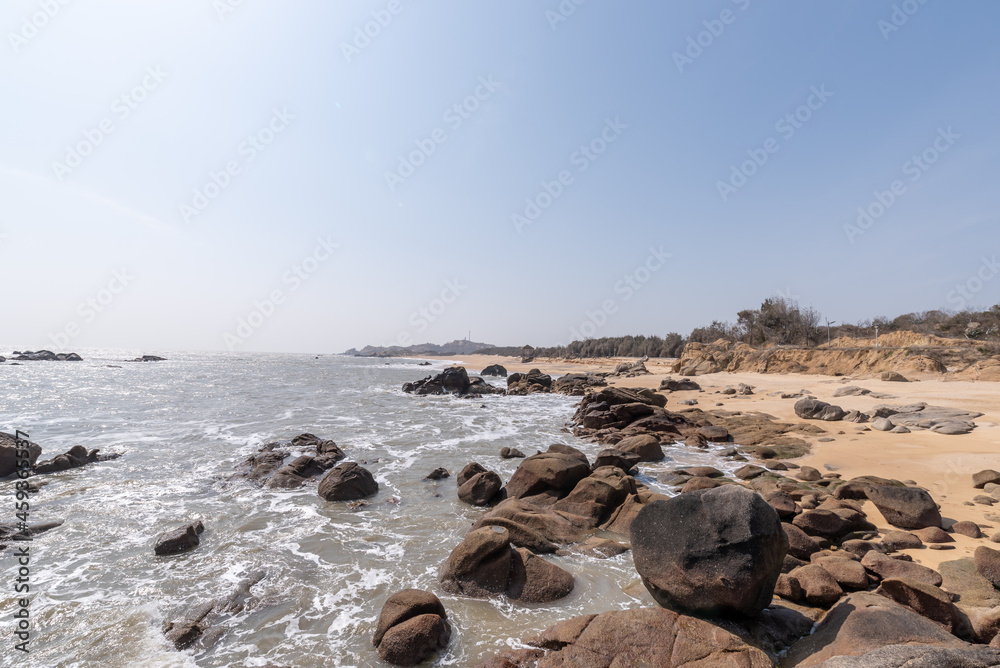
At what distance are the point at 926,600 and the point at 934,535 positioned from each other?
10.0ft

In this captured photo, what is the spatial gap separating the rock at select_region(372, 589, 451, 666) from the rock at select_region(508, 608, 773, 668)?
3.56 ft

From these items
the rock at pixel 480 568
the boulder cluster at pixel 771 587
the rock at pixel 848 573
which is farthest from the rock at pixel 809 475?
the rock at pixel 480 568

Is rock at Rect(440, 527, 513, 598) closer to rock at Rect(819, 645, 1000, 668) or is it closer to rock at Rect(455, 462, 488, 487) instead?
rock at Rect(819, 645, 1000, 668)

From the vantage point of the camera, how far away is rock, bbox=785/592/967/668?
3896mm

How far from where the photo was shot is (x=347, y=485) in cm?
1019

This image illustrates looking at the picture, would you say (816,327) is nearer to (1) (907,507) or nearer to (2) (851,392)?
(2) (851,392)

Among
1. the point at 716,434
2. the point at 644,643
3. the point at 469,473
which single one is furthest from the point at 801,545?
the point at 716,434

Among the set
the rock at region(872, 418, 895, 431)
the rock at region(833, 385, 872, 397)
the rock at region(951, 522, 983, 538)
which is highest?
the rock at region(833, 385, 872, 397)

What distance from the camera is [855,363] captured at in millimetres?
29984

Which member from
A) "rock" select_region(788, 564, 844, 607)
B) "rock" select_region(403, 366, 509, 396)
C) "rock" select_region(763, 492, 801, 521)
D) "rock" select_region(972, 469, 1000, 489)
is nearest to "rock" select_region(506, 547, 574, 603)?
"rock" select_region(788, 564, 844, 607)

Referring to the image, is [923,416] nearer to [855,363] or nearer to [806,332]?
[855,363]

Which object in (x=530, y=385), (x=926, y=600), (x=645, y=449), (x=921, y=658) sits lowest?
(x=530, y=385)

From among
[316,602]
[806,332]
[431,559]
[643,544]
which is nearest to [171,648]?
[316,602]

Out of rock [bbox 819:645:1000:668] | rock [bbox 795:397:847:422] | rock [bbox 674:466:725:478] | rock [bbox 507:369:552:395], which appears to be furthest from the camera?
rock [bbox 507:369:552:395]
